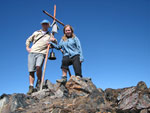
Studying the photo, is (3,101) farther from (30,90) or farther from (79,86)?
(79,86)

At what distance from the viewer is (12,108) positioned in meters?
6.16

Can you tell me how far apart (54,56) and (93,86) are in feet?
8.54

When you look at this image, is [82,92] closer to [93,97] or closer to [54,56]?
[93,97]

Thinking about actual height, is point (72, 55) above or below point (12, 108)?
above

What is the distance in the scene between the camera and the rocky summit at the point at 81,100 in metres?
5.39

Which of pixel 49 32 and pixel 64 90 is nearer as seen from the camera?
pixel 64 90

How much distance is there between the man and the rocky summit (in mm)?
1338

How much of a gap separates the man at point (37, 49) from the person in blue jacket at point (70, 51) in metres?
0.56

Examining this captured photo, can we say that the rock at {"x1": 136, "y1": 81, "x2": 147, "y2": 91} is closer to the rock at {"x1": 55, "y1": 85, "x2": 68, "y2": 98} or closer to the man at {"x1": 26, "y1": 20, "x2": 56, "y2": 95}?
the rock at {"x1": 55, "y1": 85, "x2": 68, "y2": 98}

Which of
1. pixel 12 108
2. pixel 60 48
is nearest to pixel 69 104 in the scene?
pixel 12 108

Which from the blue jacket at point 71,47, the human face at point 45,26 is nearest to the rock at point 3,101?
the blue jacket at point 71,47

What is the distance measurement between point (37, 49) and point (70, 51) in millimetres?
1693

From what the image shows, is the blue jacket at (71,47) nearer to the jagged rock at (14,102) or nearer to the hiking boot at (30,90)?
the hiking boot at (30,90)

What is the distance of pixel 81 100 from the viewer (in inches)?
240
